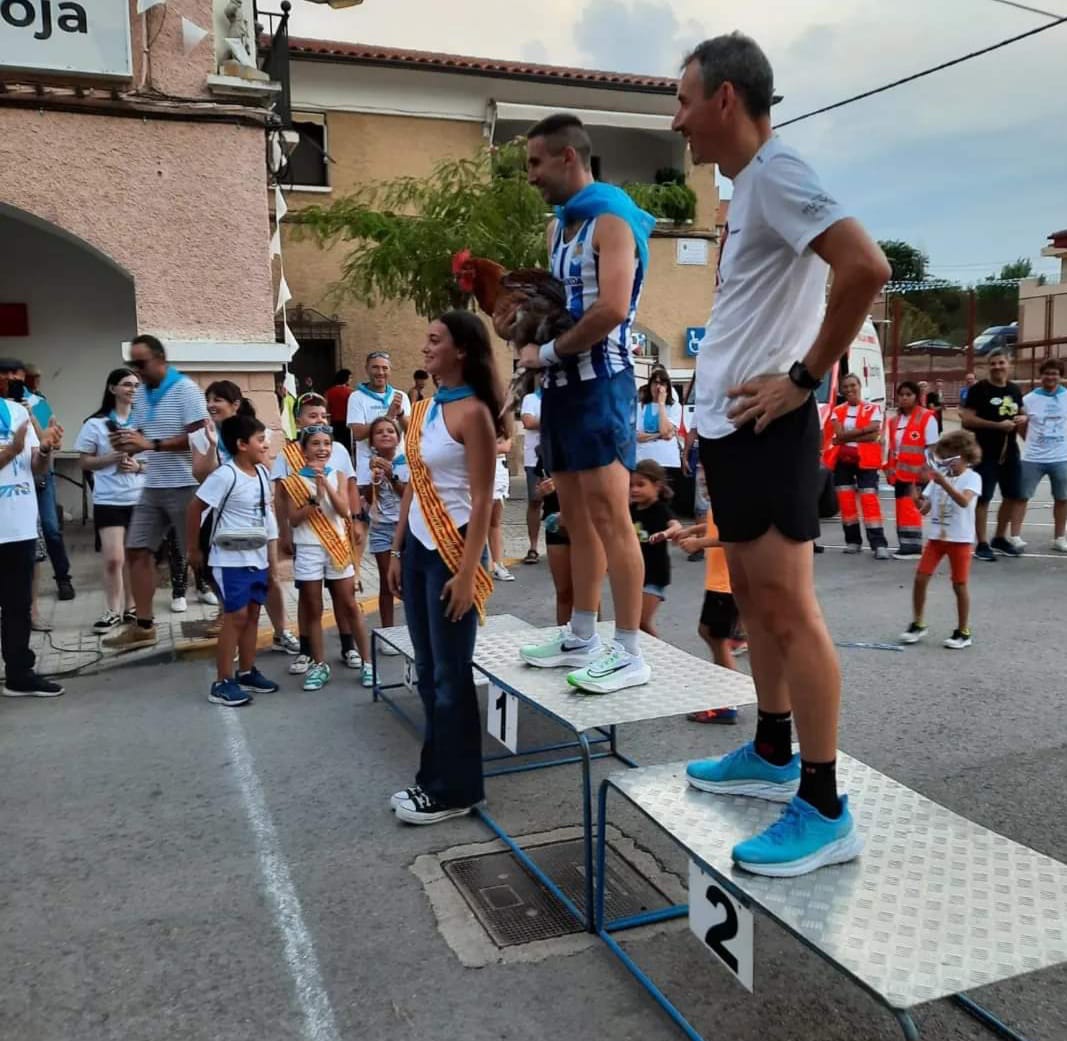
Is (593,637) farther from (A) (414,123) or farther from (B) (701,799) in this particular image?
(A) (414,123)

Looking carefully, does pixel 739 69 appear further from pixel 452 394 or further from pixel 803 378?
pixel 452 394

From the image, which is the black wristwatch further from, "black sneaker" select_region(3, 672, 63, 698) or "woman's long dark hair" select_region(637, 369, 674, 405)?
"woman's long dark hair" select_region(637, 369, 674, 405)

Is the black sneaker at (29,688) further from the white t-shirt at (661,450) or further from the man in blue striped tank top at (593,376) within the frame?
the white t-shirt at (661,450)

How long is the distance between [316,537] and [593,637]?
2.39 m

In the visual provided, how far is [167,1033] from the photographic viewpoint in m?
2.71

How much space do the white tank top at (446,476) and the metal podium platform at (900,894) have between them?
4.08 feet

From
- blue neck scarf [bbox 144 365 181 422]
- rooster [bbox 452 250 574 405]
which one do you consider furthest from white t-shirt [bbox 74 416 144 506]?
rooster [bbox 452 250 574 405]

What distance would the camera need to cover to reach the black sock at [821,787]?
2.57 m

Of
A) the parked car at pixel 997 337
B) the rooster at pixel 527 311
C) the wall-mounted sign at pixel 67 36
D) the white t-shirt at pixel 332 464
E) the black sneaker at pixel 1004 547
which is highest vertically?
the wall-mounted sign at pixel 67 36

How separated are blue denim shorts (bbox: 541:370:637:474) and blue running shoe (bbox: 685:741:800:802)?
4.12 feet

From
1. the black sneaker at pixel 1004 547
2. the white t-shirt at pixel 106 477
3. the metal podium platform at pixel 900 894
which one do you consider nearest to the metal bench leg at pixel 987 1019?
the metal podium platform at pixel 900 894

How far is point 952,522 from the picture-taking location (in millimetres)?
6582

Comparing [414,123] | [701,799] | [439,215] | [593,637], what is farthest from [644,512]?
[414,123]

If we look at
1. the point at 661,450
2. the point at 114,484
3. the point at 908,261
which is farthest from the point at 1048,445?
the point at 908,261
